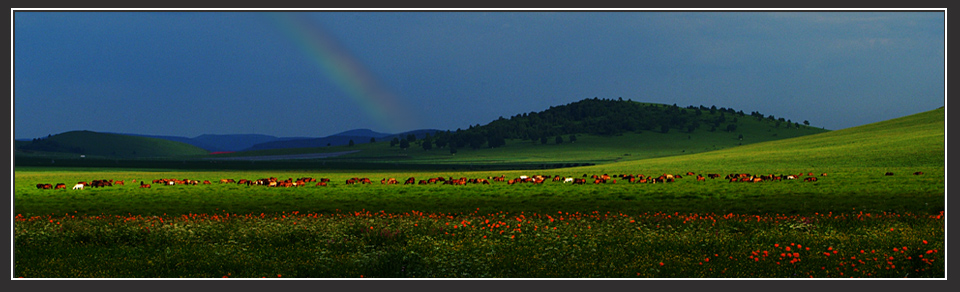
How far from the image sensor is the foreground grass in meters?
12.5

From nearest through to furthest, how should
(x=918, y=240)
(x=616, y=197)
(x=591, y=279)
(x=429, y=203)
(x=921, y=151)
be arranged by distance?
(x=591, y=279) < (x=918, y=240) < (x=429, y=203) < (x=616, y=197) < (x=921, y=151)

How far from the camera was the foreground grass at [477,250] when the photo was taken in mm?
12484

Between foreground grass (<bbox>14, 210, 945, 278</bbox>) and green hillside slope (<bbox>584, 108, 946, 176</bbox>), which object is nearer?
foreground grass (<bbox>14, 210, 945, 278</bbox>)

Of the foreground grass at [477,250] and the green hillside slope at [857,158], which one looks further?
the green hillside slope at [857,158]

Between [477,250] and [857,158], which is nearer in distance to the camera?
[477,250]

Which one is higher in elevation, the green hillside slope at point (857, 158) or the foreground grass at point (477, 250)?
the green hillside slope at point (857, 158)

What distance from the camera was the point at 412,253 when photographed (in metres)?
13.1

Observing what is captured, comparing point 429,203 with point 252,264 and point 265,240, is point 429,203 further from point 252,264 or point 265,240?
point 252,264

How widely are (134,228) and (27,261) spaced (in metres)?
2.96

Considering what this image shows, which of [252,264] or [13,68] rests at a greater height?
[13,68]

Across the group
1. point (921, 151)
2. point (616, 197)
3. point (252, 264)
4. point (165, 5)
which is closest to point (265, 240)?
point (252, 264)

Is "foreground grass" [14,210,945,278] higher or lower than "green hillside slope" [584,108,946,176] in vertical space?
lower

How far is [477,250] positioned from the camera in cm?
1412

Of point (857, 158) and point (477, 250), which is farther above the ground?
point (857, 158)
